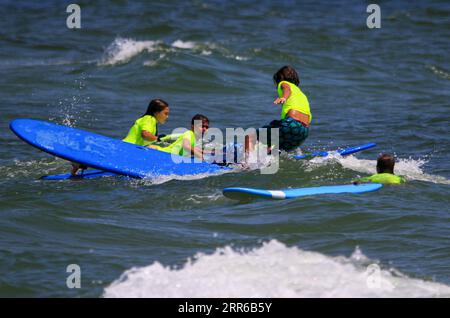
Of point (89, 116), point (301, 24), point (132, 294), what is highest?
point (301, 24)

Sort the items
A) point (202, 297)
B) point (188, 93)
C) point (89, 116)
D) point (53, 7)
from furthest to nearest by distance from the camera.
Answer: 1. point (53, 7)
2. point (188, 93)
3. point (89, 116)
4. point (202, 297)

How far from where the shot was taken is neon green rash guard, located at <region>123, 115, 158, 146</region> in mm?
11289

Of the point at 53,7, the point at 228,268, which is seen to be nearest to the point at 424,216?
the point at 228,268

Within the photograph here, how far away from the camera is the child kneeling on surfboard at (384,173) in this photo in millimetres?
10211

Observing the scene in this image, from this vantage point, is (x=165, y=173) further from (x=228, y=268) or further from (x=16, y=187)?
(x=228, y=268)

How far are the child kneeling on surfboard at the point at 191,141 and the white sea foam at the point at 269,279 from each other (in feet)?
12.7

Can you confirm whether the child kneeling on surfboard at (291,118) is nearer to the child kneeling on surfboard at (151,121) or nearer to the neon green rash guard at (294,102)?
the neon green rash guard at (294,102)

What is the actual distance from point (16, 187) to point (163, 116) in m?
2.09

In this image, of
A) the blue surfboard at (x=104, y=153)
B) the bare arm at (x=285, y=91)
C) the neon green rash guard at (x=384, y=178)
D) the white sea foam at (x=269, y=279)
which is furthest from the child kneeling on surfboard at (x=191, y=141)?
the white sea foam at (x=269, y=279)

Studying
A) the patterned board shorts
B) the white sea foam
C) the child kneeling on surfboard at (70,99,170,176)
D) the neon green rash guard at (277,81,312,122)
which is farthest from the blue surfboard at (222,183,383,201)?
the child kneeling on surfboard at (70,99,170,176)

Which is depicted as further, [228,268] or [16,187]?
[16,187]

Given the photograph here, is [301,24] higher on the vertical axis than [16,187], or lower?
higher

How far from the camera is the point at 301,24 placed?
25312 mm

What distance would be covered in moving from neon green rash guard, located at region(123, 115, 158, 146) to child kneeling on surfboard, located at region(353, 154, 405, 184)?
2742mm
